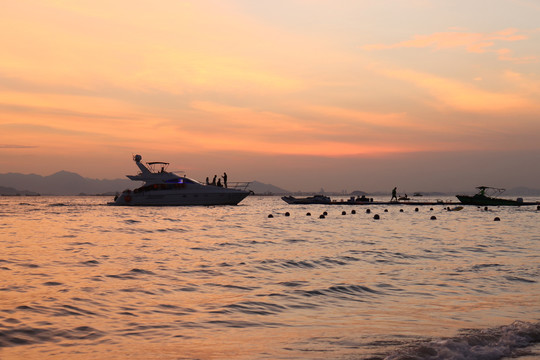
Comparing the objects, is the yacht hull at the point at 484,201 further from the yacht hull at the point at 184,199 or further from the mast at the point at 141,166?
the mast at the point at 141,166

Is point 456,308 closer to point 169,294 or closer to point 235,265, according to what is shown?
point 169,294

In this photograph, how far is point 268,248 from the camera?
73.7 ft

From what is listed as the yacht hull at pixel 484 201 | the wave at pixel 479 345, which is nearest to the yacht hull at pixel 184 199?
the yacht hull at pixel 484 201

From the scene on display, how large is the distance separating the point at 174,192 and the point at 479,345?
65059 mm

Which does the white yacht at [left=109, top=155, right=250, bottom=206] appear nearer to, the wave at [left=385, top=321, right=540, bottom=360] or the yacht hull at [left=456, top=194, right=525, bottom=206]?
the yacht hull at [left=456, top=194, right=525, bottom=206]

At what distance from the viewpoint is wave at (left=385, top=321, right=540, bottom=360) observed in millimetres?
6883

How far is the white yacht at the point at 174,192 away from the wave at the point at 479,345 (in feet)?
207

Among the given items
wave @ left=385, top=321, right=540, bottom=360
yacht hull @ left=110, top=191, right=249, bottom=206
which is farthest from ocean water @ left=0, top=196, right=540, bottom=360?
yacht hull @ left=110, top=191, right=249, bottom=206

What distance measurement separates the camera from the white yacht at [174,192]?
70.1 m

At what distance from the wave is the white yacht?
2486 inches

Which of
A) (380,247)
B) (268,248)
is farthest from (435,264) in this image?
(268,248)

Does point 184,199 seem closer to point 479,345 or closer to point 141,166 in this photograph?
point 141,166

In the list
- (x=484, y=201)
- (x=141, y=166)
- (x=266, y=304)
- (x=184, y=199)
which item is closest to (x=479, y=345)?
(x=266, y=304)

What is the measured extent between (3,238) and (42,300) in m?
17.6
